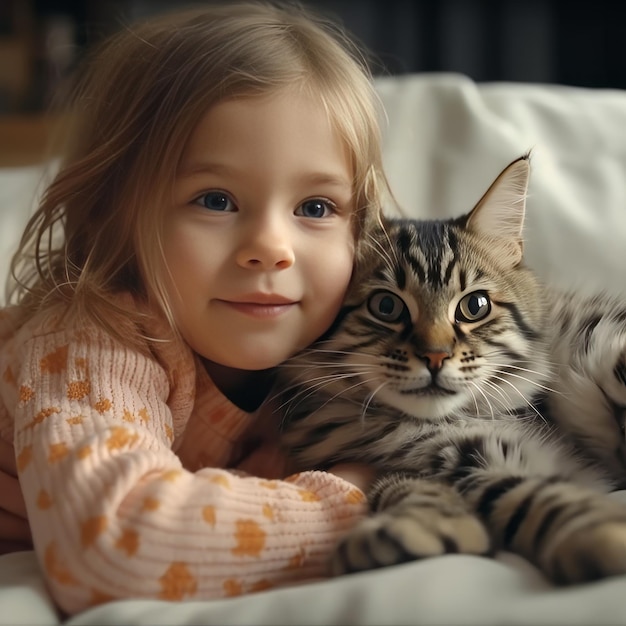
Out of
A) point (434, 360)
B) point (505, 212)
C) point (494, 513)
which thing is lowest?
point (494, 513)

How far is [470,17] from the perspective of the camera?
3.50m

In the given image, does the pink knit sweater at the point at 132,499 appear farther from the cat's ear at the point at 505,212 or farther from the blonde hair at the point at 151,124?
the cat's ear at the point at 505,212

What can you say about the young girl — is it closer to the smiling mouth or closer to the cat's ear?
the smiling mouth

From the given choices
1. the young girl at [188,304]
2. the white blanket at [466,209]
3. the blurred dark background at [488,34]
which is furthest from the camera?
the blurred dark background at [488,34]

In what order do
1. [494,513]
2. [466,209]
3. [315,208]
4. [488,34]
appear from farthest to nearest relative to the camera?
[488,34]
[466,209]
[315,208]
[494,513]

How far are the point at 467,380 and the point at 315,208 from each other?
329 millimetres

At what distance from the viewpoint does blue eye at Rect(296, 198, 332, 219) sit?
46.1 inches

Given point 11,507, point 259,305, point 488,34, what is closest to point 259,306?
point 259,305

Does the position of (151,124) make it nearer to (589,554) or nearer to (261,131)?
(261,131)

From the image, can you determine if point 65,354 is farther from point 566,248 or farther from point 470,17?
point 470,17

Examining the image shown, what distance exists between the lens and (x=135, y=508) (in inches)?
34.7

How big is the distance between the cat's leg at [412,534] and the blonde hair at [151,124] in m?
0.43

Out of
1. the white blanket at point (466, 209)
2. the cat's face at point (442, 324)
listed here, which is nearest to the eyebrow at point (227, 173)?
the cat's face at point (442, 324)

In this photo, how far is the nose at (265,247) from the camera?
1.08 m
